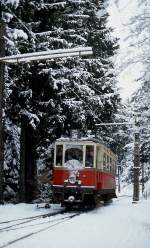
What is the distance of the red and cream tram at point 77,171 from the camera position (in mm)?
22547

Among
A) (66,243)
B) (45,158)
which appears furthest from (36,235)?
(45,158)

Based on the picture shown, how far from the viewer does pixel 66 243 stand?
39.1 ft

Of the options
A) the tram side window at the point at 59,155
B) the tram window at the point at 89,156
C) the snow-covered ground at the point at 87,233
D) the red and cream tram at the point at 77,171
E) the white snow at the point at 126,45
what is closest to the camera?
the white snow at the point at 126,45

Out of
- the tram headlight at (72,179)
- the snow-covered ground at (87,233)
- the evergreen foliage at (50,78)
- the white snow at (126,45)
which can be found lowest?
the snow-covered ground at (87,233)

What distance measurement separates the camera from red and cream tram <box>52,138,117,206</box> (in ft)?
74.0

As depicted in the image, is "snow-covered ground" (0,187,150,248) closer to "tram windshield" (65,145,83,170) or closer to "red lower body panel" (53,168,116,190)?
"red lower body panel" (53,168,116,190)

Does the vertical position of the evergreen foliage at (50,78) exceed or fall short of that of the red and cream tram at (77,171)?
it exceeds it

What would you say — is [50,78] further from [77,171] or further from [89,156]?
[77,171]

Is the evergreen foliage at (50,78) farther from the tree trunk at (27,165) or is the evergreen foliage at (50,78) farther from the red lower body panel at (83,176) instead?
the red lower body panel at (83,176)

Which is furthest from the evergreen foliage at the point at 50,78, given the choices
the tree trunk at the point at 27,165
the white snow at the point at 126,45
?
the white snow at the point at 126,45

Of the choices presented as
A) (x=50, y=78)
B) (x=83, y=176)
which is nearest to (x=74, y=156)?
(x=83, y=176)

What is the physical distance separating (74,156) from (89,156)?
68 centimetres

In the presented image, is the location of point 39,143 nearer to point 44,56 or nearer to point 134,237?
point 44,56

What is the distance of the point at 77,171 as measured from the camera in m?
22.7
